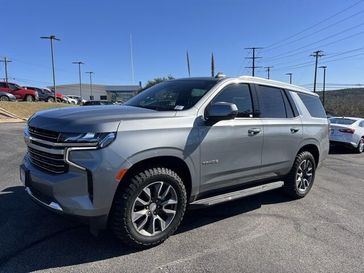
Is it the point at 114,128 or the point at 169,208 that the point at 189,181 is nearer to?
the point at 169,208

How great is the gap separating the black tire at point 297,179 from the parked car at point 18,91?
1310 inches

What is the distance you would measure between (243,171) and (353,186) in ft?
11.9

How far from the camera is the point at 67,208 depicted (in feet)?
11.2

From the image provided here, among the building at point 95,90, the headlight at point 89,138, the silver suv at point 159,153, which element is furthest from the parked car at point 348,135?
the building at point 95,90

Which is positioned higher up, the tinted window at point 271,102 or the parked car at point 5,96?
the tinted window at point 271,102

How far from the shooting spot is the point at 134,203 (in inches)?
146

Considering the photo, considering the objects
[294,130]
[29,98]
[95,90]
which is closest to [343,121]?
[294,130]

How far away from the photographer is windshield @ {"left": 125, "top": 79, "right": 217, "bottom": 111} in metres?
4.45

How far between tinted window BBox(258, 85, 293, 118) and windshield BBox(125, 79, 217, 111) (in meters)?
0.90

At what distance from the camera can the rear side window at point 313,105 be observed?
20.5ft

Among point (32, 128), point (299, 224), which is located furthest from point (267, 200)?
point (32, 128)

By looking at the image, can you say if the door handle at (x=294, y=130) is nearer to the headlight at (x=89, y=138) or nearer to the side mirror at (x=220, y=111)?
the side mirror at (x=220, y=111)

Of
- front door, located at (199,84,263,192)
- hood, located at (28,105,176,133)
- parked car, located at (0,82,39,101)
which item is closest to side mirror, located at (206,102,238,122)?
front door, located at (199,84,263,192)

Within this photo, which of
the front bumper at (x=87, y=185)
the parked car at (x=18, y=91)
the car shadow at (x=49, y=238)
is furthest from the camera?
the parked car at (x=18, y=91)
